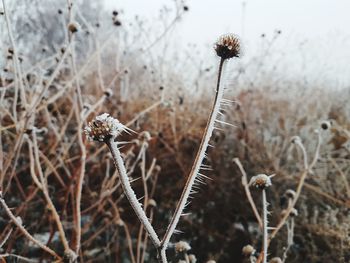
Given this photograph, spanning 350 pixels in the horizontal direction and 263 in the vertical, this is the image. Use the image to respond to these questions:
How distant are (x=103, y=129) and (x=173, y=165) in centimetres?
282

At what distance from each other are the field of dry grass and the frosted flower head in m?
1.12

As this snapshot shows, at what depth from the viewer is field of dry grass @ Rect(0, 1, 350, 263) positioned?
88.9 inches

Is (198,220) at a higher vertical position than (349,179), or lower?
lower

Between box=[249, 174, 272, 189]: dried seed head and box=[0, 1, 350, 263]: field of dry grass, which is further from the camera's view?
box=[0, 1, 350, 263]: field of dry grass

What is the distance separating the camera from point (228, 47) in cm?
69

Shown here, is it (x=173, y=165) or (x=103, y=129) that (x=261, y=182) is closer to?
(x=103, y=129)

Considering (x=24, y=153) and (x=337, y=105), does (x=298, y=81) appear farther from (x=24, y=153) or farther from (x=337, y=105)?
(x=24, y=153)

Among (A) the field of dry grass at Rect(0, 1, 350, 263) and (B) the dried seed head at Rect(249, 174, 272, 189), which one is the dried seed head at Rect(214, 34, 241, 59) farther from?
(A) the field of dry grass at Rect(0, 1, 350, 263)

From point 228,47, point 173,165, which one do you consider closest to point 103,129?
point 228,47

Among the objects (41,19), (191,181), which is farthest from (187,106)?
(41,19)

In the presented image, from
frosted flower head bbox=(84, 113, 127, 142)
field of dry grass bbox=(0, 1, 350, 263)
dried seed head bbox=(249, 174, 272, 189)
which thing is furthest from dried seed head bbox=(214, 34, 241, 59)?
field of dry grass bbox=(0, 1, 350, 263)

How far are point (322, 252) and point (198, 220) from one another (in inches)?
36.0

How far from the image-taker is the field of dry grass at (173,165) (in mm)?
2258

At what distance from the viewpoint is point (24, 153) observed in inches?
139
